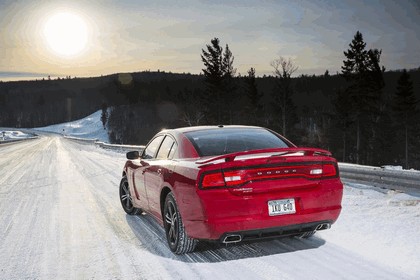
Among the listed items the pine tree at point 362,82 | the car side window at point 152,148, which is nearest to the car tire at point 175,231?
the car side window at point 152,148

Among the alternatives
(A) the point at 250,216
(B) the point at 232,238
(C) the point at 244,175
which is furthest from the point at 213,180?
(B) the point at 232,238

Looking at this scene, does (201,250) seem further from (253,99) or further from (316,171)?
(253,99)

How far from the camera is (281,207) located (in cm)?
410

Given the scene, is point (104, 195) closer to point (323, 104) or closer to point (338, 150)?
point (338, 150)

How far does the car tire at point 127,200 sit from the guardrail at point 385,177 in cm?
476

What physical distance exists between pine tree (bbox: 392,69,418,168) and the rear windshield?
Result: 57.5 m

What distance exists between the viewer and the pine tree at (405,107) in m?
57.0

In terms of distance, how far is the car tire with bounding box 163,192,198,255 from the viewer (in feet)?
14.9

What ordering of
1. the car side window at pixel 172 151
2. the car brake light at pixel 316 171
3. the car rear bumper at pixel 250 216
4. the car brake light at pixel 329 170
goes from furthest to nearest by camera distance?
the car side window at pixel 172 151
the car brake light at pixel 329 170
the car brake light at pixel 316 171
the car rear bumper at pixel 250 216

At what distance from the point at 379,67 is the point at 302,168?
5008cm

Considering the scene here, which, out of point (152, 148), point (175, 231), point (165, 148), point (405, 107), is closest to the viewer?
point (175, 231)

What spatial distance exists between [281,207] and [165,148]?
6.77ft

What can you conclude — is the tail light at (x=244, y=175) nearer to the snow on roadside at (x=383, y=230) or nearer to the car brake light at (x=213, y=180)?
the car brake light at (x=213, y=180)

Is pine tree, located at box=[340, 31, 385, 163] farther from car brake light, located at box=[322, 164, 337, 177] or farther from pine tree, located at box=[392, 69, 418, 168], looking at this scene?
car brake light, located at box=[322, 164, 337, 177]
